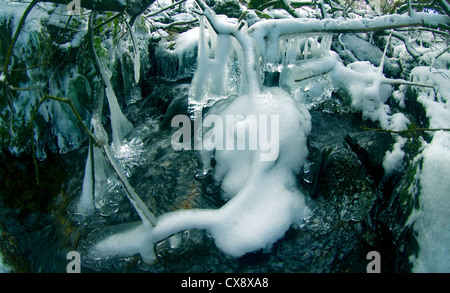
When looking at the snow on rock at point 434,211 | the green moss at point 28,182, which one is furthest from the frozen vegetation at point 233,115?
the green moss at point 28,182

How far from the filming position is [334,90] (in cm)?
388

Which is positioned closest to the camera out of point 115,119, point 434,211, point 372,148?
point 434,211

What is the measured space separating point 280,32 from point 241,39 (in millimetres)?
488

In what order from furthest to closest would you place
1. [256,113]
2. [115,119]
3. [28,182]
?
[115,119]
[28,182]
[256,113]

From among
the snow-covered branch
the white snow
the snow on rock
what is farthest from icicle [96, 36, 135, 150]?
the snow on rock

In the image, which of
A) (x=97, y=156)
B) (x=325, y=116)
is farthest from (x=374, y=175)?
(x=97, y=156)

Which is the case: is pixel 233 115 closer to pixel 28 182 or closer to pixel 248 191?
pixel 248 191

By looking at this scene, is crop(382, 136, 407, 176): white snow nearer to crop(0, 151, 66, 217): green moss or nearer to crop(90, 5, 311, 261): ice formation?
crop(90, 5, 311, 261): ice formation

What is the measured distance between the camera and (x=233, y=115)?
2.79 metres

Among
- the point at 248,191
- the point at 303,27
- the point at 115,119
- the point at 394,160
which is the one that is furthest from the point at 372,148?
the point at 115,119

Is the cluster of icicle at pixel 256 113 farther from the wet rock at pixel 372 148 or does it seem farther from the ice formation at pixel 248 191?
the wet rock at pixel 372 148

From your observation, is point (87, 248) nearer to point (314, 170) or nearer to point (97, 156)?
point (97, 156)

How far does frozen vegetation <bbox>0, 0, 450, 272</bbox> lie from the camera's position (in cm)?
205
